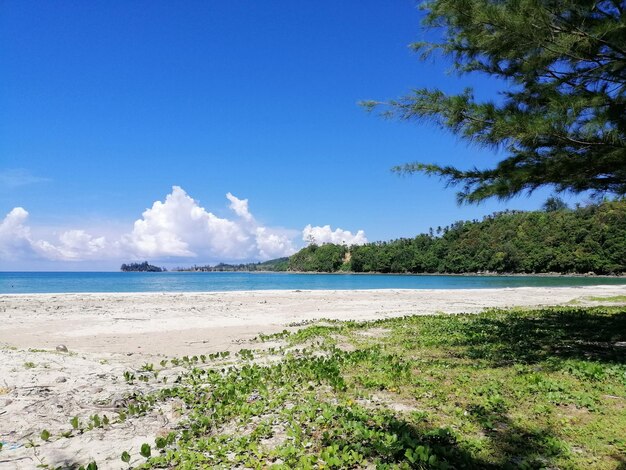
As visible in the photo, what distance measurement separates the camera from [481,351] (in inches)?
357

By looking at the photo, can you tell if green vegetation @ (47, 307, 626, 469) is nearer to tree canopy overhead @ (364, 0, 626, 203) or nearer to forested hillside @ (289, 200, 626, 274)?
tree canopy overhead @ (364, 0, 626, 203)

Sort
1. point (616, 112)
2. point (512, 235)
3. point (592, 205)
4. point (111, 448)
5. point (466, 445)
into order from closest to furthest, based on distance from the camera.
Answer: point (466, 445)
point (111, 448)
point (616, 112)
point (592, 205)
point (512, 235)

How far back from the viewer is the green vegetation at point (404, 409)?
4.04 metres

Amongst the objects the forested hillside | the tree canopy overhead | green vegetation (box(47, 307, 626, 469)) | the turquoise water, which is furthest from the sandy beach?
the forested hillside

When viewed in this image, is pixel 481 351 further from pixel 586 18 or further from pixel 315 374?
pixel 586 18

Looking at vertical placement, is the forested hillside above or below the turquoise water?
above

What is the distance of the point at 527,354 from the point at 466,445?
5.37 m

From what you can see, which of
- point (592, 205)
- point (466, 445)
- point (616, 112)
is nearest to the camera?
point (466, 445)

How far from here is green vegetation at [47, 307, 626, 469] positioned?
159 inches

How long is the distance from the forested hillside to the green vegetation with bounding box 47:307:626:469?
93.4 metres

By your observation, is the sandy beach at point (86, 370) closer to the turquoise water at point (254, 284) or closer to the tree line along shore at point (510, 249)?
the turquoise water at point (254, 284)

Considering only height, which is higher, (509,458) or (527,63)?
(527,63)

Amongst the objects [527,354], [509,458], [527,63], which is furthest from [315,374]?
[527,63]

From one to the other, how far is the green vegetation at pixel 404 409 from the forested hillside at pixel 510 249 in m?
93.4
